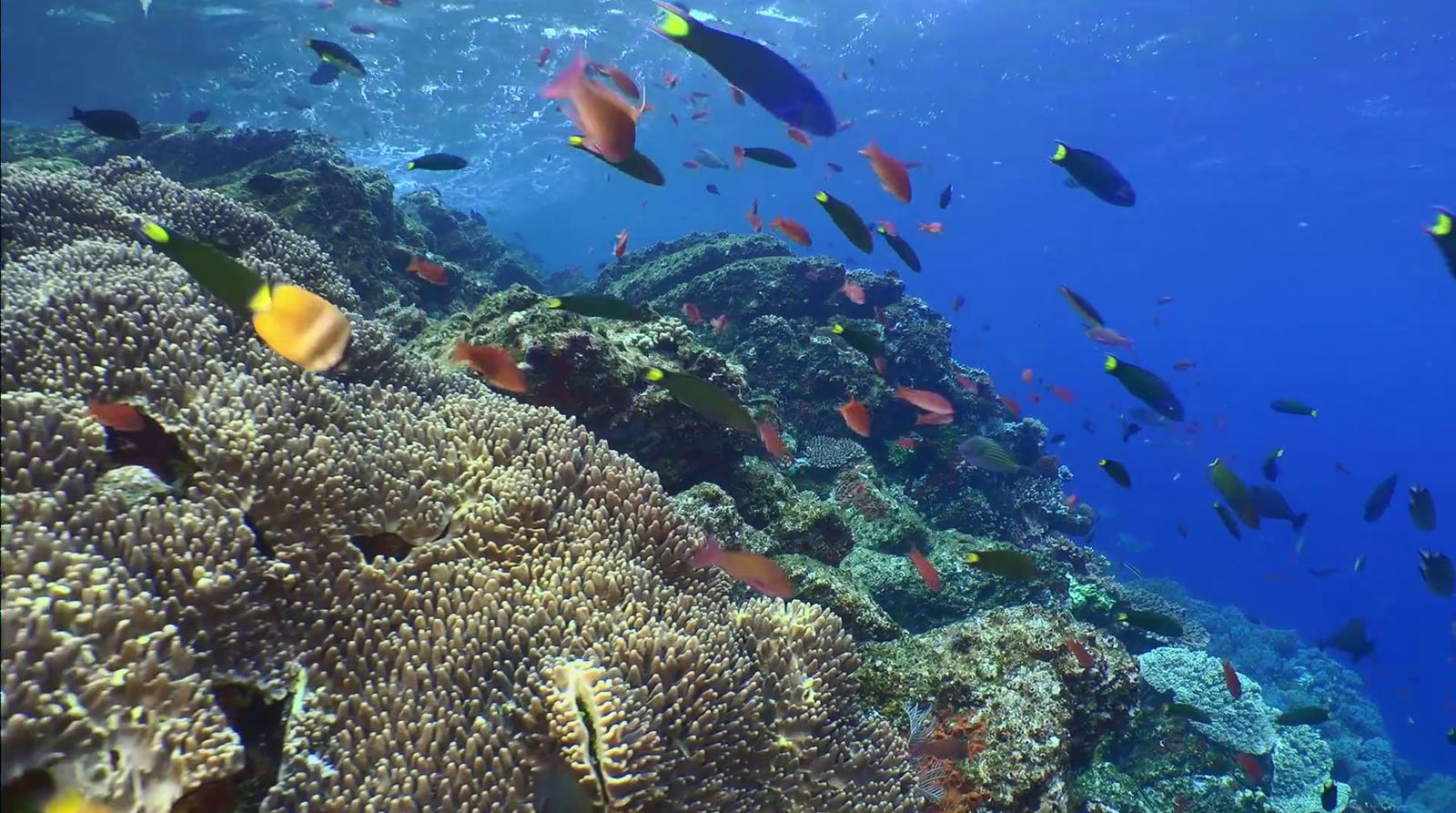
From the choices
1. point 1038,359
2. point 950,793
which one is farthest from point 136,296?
point 1038,359

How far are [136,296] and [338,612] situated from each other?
6.04 feet

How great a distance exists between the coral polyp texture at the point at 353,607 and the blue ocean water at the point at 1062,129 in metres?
16.3

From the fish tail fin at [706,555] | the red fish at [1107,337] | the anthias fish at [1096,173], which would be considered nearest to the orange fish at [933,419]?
the red fish at [1107,337]

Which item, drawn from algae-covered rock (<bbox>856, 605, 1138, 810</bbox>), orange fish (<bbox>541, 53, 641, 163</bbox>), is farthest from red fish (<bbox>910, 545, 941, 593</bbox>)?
orange fish (<bbox>541, 53, 641, 163</bbox>)

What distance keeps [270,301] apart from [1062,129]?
4238 centimetres

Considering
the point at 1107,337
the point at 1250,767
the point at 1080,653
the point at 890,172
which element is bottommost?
the point at 1250,767

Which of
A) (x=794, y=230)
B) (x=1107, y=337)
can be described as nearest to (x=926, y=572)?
(x=794, y=230)

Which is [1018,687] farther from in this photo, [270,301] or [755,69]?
[270,301]

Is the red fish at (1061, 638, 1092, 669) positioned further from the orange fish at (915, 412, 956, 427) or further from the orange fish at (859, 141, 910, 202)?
the orange fish at (915, 412, 956, 427)

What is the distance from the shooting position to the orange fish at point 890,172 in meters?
5.77

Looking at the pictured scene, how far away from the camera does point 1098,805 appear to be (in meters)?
4.02

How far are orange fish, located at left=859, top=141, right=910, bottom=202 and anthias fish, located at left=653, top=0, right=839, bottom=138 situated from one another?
2510 millimetres

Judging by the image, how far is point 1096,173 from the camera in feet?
16.8

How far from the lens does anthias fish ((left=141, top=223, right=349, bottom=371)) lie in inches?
90.5
